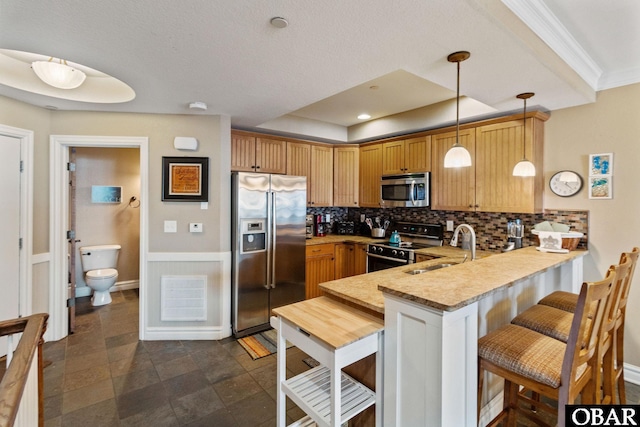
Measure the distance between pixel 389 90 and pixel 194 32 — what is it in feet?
6.87

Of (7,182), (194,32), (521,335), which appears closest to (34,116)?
(7,182)

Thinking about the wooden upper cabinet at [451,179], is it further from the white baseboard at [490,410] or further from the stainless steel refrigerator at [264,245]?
the white baseboard at [490,410]

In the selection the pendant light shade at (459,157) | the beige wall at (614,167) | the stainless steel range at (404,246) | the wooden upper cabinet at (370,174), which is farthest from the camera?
the wooden upper cabinet at (370,174)

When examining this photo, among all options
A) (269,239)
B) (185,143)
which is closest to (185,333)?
(269,239)

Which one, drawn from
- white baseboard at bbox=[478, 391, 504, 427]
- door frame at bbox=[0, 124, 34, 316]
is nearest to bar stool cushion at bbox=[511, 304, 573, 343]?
white baseboard at bbox=[478, 391, 504, 427]

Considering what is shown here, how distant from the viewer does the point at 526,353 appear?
1456 mm

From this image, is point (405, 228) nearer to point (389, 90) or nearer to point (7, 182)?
point (389, 90)

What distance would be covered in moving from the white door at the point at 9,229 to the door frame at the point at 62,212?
10.4 inches

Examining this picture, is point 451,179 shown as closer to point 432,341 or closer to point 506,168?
point 506,168

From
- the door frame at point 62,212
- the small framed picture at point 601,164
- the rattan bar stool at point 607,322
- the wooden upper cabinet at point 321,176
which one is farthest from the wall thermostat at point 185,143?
the small framed picture at point 601,164

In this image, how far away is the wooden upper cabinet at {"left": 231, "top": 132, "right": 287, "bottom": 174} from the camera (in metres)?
3.68

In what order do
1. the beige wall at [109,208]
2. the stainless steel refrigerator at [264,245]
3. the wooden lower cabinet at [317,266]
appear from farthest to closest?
the beige wall at [109,208]
the wooden lower cabinet at [317,266]
the stainless steel refrigerator at [264,245]

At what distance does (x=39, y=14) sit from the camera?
1.47m

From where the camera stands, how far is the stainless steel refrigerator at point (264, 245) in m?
3.26
